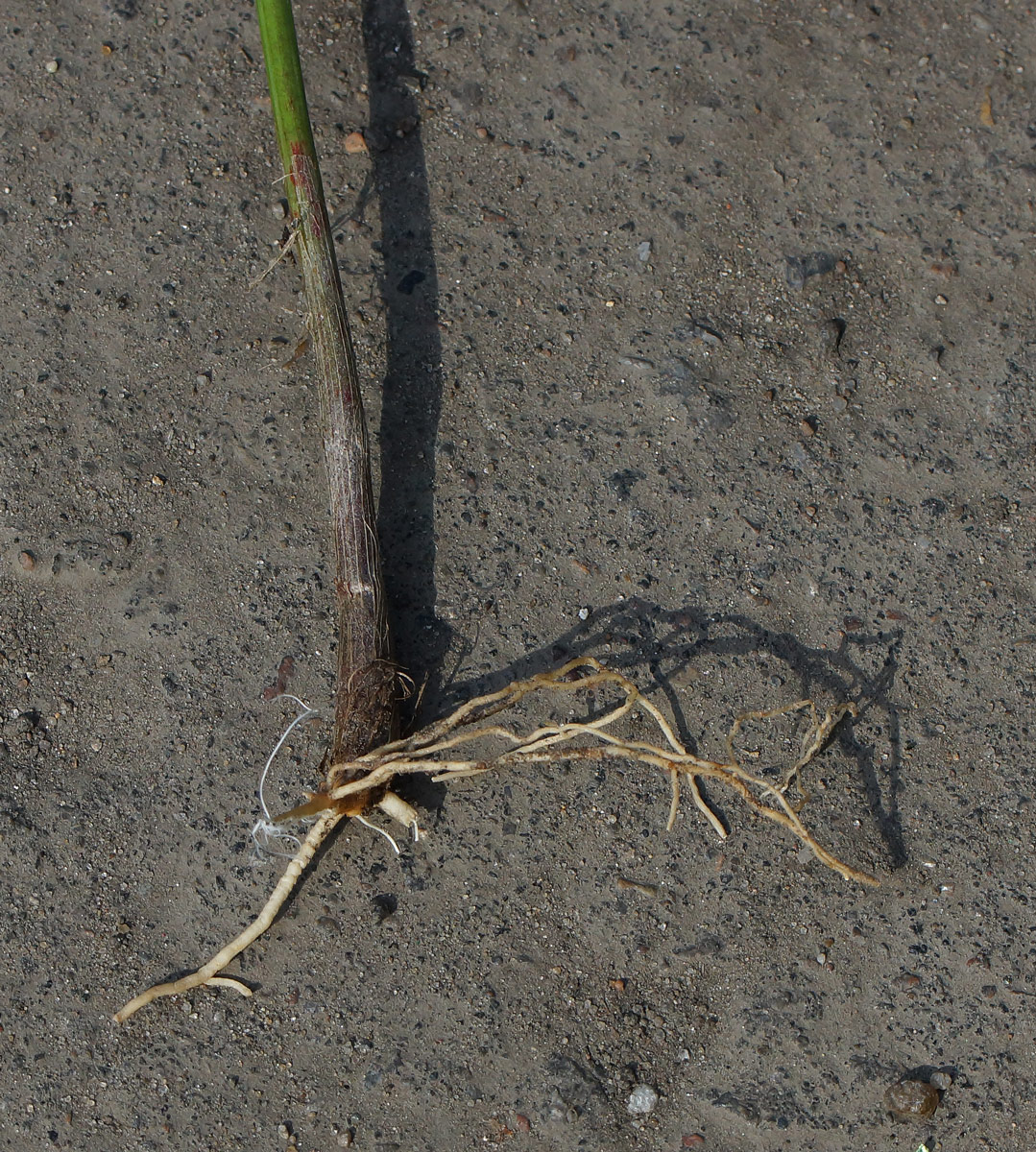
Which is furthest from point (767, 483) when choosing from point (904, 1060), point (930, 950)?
point (904, 1060)

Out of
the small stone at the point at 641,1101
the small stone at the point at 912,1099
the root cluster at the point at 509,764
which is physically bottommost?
the small stone at the point at 641,1101

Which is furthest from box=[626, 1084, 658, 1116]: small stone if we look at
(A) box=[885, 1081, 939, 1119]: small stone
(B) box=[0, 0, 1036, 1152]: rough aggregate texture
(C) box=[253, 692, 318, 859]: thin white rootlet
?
(C) box=[253, 692, 318, 859]: thin white rootlet

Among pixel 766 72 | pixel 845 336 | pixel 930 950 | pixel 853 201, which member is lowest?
pixel 930 950

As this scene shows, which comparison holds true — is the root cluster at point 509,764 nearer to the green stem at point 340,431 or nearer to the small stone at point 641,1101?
the green stem at point 340,431

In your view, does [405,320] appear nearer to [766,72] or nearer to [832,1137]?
[766,72]

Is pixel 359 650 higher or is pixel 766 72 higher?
pixel 766 72

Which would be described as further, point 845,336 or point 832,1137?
point 845,336

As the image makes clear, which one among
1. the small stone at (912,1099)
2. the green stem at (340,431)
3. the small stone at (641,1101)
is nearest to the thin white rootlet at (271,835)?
the green stem at (340,431)

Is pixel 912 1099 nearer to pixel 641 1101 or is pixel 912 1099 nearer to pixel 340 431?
pixel 641 1101
